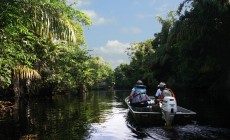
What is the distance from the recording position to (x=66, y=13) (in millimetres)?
16781

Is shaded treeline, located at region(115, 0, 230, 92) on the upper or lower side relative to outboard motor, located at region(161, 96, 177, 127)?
upper

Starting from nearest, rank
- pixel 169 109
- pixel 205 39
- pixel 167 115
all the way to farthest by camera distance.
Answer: pixel 169 109 → pixel 167 115 → pixel 205 39

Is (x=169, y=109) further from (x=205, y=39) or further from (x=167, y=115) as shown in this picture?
(x=205, y=39)

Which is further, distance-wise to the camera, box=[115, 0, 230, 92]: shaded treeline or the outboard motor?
box=[115, 0, 230, 92]: shaded treeline

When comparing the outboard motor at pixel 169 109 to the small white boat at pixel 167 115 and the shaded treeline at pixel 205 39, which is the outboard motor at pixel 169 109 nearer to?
the small white boat at pixel 167 115

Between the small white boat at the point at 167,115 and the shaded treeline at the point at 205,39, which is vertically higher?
the shaded treeline at the point at 205,39

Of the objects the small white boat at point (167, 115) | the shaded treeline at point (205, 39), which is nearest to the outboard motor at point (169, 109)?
the small white boat at point (167, 115)

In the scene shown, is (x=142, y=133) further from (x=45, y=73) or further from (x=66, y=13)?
(x=45, y=73)

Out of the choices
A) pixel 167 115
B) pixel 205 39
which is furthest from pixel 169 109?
pixel 205 39

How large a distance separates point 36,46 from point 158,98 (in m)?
23.4

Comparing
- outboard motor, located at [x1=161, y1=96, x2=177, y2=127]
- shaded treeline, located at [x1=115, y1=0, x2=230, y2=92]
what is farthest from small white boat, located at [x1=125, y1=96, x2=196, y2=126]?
shaded treeline, located at [x1=115, y1=0, x2=230, y2=92]

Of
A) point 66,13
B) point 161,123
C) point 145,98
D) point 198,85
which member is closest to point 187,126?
point 161,123

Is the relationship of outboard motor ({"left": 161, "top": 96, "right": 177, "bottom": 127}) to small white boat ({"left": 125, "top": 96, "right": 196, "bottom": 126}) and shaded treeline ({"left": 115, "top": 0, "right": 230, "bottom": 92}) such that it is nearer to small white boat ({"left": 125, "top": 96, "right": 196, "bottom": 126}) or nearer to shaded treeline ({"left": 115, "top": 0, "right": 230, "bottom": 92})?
small white boat ({"left": 125, "top": 96, "right": 196, "bottom": 126})

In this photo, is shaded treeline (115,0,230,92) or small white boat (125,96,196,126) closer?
small white boat (125,96,196,126)
